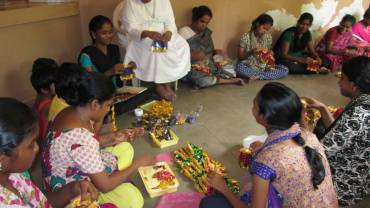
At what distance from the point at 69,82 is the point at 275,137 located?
Answer: 1.02 meters

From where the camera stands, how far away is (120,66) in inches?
122

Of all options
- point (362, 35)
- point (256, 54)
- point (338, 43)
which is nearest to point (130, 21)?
point (256, 54)

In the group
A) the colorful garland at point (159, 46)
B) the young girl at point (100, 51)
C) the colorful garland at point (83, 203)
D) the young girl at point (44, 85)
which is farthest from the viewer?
the colorful garland at point (159, 46)

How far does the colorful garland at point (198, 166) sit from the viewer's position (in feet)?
6.88

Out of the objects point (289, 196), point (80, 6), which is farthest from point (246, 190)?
point (80, 6)

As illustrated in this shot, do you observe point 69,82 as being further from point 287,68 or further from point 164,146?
point 287,68

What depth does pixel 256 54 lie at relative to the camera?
4.45m

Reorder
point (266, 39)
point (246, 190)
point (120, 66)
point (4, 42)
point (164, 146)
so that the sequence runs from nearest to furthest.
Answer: point (246, 190)
point (164, 146)
point (4, 42)
point (120, 66)
point (266, 39)

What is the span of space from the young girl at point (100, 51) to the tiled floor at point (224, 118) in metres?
0.54

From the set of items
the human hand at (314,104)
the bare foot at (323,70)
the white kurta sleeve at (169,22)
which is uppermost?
the white kurta sleeve at (169,22)

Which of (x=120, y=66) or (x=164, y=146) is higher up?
(x=120, y=66)

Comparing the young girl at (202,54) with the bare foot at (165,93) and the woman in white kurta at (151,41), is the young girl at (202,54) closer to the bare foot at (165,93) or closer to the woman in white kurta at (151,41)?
the woman in white kurta at (151,41)

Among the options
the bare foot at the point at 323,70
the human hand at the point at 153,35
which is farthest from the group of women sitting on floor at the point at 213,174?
the bare foot at the point at 323,70

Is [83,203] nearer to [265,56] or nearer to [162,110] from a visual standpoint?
[162,110]
